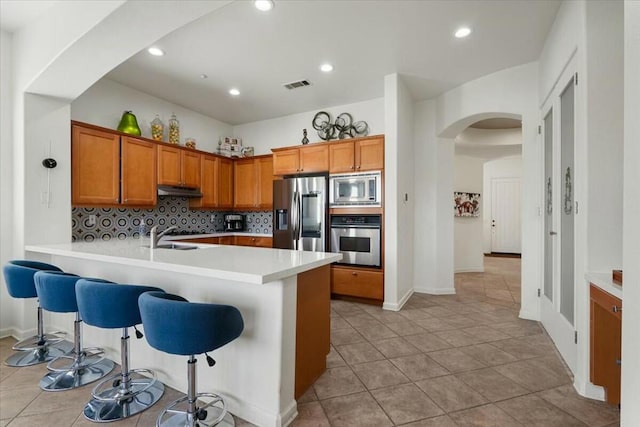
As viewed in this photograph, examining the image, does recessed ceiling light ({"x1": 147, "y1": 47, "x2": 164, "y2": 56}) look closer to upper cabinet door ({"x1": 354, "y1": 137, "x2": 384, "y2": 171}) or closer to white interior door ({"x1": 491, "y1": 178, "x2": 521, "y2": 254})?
upper cabinet door ({"x1": 354, "y1": 137, "x2": 384, "y2": 171})

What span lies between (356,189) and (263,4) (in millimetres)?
2348

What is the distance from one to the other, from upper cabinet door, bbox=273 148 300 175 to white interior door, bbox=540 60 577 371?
3098 millimetres

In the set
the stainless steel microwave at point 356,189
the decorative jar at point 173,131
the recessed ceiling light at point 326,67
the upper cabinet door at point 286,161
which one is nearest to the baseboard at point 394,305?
the stainless steel microwave at point 356,189

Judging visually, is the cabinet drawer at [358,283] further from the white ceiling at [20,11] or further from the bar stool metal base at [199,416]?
the white ceiling at [20,11]

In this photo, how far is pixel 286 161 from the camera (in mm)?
4648

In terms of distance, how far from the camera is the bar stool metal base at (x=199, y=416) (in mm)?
1637

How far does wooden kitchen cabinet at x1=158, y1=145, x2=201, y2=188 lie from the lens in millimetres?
4188

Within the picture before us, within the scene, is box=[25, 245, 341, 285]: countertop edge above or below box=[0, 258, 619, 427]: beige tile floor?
above

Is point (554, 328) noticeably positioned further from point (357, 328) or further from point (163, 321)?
point (163, 321)

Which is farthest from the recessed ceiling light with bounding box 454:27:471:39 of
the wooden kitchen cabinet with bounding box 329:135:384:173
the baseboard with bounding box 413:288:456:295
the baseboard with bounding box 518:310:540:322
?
the baseboard with bounding box 413:288:456:295

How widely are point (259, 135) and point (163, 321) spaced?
15.4ft

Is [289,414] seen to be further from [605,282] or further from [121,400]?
[605,282]

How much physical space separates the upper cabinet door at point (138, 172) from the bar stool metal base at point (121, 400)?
95.2 inches

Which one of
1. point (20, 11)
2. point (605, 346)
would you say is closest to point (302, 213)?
point (605, 346)
